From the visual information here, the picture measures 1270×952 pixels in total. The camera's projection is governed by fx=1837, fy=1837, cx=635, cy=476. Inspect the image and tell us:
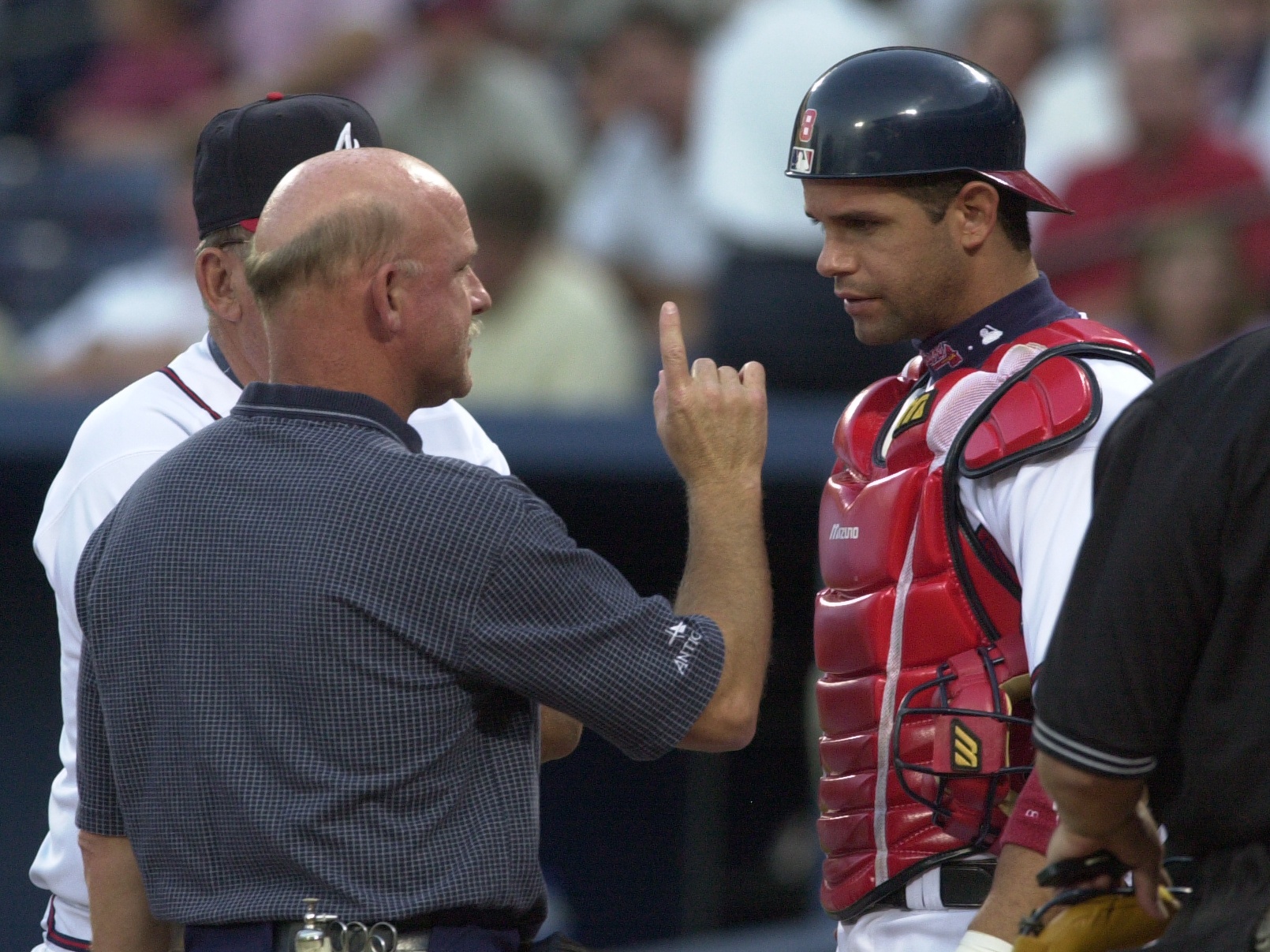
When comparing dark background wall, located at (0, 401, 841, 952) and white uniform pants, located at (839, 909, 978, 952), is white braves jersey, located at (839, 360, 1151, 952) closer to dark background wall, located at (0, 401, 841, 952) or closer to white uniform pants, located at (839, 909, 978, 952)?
white uniform pants, located at (839, 909, 978, 952)

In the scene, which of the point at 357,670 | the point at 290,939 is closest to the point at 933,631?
the point at 357,670

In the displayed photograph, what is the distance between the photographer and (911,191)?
2.65 m

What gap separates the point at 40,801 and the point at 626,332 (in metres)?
2.51

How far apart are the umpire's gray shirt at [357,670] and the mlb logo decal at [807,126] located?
2.66ft

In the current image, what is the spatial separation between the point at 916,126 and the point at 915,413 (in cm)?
41

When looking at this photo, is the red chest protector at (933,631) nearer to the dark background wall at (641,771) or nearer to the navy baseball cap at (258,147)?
the navy baseball cap at (258,147)

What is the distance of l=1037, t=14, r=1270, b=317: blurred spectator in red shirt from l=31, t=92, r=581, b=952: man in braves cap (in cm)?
380

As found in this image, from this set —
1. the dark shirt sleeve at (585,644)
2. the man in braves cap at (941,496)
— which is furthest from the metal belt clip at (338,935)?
the man in braves cap at (941,496)

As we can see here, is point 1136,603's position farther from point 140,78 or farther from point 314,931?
point 140,78

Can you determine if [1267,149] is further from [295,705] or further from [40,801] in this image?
[295,705]

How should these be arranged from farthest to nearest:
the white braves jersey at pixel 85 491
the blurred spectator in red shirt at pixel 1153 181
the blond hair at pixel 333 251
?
the blurred spectator in red shirt at pixel 1153 181 → the white braves jersey at pixel 85 491 → the blond hair at pixel 333 251

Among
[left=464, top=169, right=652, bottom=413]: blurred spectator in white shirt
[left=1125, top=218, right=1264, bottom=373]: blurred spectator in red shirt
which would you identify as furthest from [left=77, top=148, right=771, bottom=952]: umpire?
[left=464, top=169, right=652, bottom=413]: blurred spectator in white shirt

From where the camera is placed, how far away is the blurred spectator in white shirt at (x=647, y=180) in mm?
6727

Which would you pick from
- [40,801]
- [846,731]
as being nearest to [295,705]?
[846,731]
